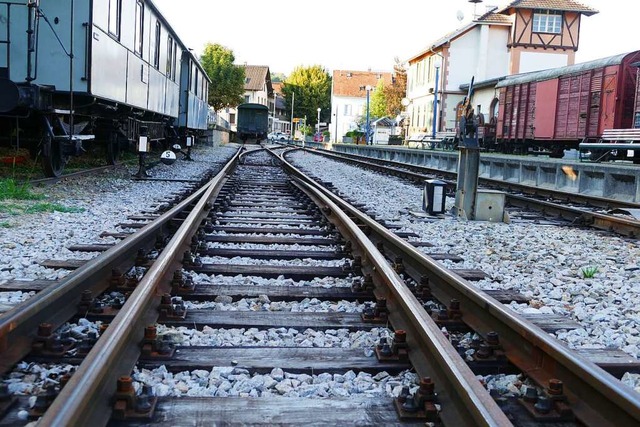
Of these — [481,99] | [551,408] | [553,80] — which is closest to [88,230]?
[551,408]

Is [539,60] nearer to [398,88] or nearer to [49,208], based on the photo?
[398,88]

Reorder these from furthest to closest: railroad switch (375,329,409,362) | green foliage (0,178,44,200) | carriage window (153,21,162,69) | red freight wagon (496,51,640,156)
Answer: red freight wagon (496,51,640,156)
carriage window (153,21,162,69)
green foliage (0,178,44,200)
railroad switch (375,329,409,362)

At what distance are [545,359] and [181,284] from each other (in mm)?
2211

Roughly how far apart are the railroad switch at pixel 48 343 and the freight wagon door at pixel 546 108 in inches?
969

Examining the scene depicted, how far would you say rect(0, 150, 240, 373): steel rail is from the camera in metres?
2.72

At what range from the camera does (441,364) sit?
251cm

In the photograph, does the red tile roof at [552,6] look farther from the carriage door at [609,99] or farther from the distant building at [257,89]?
the distant building at [257,89]

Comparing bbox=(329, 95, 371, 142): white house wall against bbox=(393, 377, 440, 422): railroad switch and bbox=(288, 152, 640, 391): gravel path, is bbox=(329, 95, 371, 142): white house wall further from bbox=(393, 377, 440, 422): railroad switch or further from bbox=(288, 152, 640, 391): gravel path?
bbox=(393, 377, 440, 422): railroad switch

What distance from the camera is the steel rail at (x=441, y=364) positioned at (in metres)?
2.08

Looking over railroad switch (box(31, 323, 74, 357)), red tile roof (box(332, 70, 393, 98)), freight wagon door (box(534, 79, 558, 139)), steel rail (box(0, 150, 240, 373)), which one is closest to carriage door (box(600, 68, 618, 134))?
freight wagon door (box(534, 79, 558, 139))

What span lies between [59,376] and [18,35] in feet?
25.7

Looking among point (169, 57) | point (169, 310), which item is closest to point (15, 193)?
point (169, 310)

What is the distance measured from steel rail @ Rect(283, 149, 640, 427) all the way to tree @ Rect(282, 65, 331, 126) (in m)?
96.9

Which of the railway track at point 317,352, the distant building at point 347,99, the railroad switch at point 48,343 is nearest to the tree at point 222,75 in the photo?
the distant building at point 347,99
